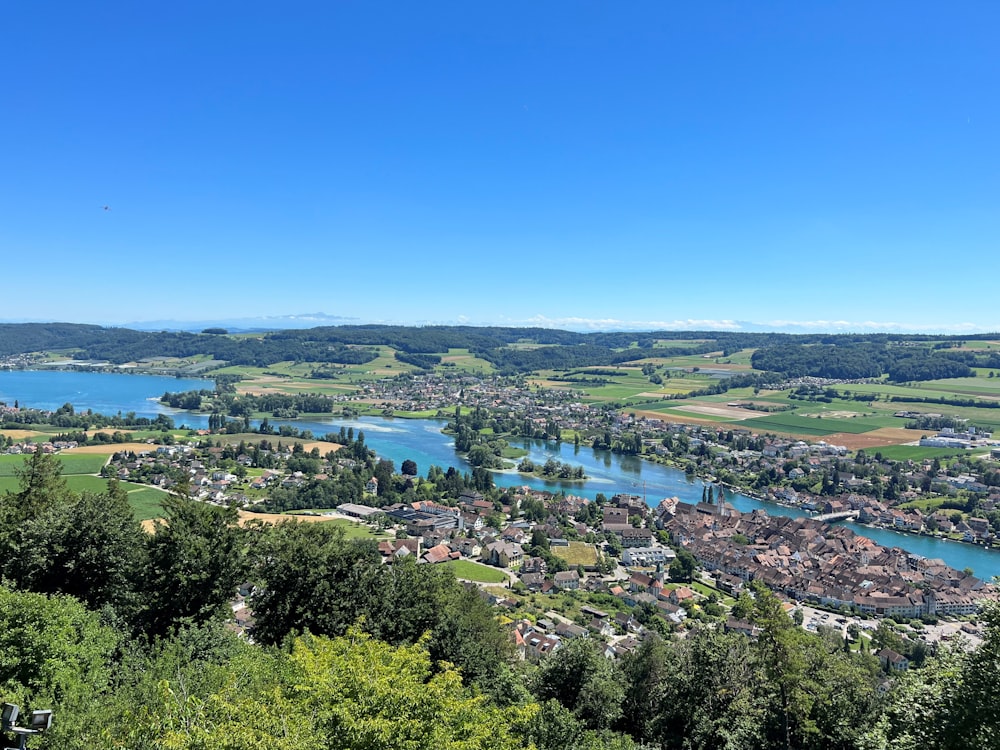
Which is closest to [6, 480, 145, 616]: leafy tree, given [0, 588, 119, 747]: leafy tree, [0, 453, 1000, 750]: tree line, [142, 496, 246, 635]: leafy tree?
[0, 453, 1000, 750]: tree line

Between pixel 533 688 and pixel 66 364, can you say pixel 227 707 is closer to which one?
pixel 533 688

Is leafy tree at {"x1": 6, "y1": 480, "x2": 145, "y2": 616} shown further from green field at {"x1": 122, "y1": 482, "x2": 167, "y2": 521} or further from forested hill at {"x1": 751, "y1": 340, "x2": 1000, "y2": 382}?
forested hill at {"x1": 751, "y1": 340, "x2": 1000, "y2": 382}

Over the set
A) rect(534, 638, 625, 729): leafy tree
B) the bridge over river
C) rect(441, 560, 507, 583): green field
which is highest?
rect(534, 638, 625, 729): leafy tree

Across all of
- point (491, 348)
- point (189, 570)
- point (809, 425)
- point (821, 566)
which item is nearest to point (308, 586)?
point (189, 570)

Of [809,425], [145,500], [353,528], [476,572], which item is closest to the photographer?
[476,572]

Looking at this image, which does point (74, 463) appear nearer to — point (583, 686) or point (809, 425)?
point (583, 686)
